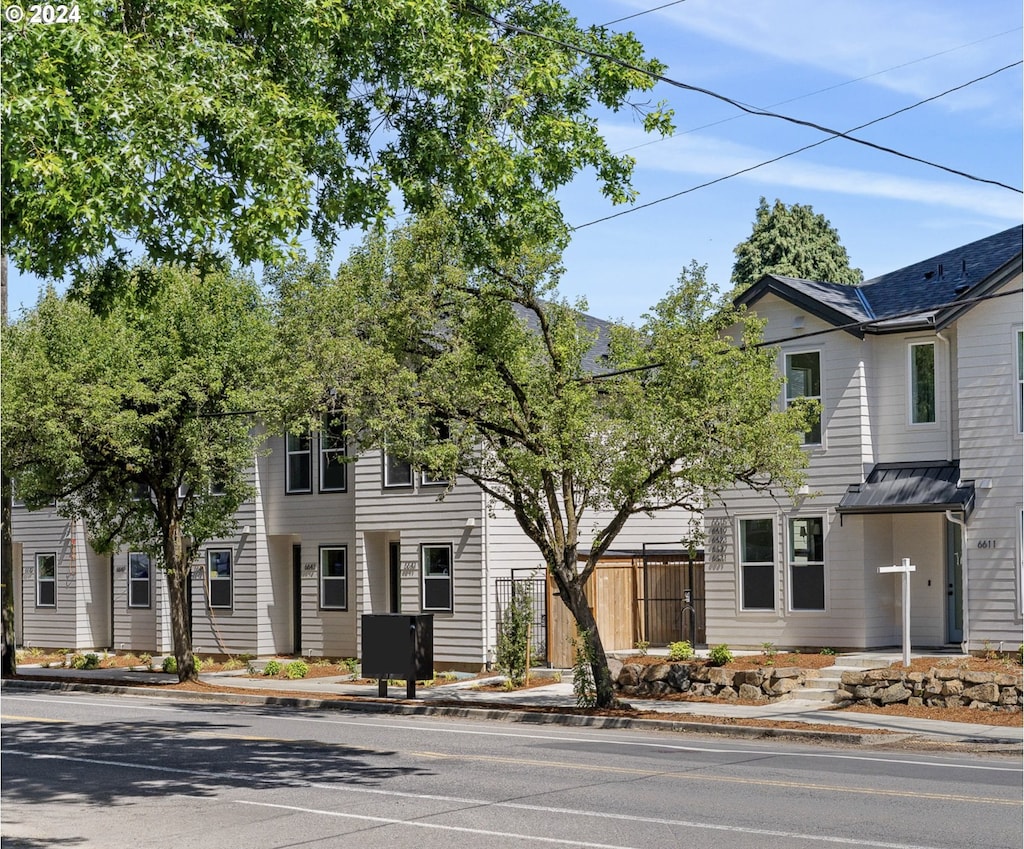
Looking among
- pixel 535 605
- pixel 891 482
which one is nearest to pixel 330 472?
pixel 535 605

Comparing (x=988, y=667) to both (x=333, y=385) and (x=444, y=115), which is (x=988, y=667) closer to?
(x=333, y=385)

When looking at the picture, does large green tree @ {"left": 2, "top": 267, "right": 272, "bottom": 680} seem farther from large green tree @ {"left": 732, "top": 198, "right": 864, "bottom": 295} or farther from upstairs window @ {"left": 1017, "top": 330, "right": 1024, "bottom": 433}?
large green tree @ {"left": 732, "top": 198, "right": 864, "bottom": 295}

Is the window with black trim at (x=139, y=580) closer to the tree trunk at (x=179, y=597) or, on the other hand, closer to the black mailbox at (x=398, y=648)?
the tree trunk at (x=179, y=597)

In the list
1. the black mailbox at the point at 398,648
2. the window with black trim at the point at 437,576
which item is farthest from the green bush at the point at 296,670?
the black mailbox at the point at 398,648

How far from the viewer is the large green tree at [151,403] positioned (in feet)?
87.9

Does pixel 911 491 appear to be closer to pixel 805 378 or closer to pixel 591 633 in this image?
pixel 805 378

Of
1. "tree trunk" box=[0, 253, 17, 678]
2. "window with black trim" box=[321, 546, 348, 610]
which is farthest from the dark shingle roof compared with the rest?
"tree trunk" box=[0, 253, 17, 678]

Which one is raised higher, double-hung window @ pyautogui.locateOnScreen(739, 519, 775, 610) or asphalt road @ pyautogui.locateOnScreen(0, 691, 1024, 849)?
double-hung window @ pyautogui.locateOnScreen(739, 519, 775, 610)

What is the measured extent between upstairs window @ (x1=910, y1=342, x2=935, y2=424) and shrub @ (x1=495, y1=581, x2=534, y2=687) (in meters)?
8.32

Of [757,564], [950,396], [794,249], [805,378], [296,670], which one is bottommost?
[296,670]

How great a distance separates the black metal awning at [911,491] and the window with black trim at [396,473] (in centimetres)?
980

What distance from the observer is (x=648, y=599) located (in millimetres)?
30406

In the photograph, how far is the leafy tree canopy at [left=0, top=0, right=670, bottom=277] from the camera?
8.66 m

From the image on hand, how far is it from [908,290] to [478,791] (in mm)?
17188
